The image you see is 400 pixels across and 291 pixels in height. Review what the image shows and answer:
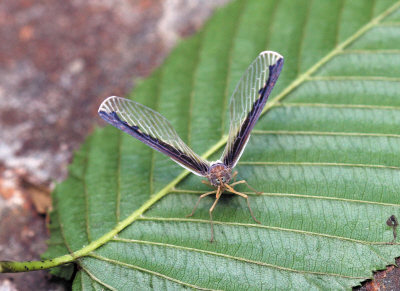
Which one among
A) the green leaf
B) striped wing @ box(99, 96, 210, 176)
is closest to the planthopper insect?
striped wing @ box(99, 96, 210, 176)

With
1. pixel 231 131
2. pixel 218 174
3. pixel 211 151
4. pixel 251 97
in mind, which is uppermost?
pixel 251 97

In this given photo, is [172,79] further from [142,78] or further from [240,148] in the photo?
[240,148]

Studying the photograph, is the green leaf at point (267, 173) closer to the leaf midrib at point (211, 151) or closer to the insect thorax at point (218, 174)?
the leaf midrib at point (211, 151)

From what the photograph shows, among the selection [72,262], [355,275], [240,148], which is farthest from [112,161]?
[355,275]

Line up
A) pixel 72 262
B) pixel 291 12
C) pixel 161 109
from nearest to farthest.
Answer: pixel 72 262 < pixel 161 109 < pixel 291 12

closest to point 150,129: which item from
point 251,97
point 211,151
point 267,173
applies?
point 211,151

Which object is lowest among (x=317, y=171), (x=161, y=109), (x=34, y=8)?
(x=317, y=171)

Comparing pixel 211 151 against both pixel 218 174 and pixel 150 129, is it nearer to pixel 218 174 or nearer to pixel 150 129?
pixel 218 174

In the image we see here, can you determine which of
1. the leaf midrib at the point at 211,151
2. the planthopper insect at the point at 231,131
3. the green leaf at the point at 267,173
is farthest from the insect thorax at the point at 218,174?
the leaf midrib at the point at 211,151
